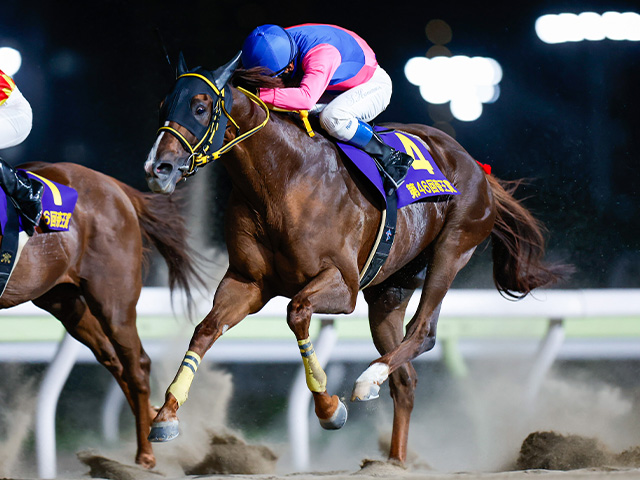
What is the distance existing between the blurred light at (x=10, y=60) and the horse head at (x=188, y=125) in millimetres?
2734

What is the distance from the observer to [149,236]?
4422mm

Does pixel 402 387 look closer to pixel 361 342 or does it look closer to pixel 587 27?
pixel 361 342

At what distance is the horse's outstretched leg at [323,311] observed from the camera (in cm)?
269

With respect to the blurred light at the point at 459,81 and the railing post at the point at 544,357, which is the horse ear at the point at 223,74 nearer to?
the blurred light at the point at 459,81

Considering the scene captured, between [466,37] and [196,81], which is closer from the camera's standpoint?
[196,81]

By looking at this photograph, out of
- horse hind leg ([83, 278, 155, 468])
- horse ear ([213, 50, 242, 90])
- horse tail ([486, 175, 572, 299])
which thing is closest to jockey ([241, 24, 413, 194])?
horse ear ([213, 50, 242, 90])

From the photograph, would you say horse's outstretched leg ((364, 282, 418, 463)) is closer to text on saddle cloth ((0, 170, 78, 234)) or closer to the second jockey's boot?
the second jockey's boot

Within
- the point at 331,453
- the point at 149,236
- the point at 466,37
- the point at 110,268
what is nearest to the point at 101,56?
the point at 149,236

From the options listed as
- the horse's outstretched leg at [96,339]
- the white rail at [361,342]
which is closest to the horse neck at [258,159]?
the horse's outstretched leg at [96,339]

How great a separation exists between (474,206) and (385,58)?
198cm

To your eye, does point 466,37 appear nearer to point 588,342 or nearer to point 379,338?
point 588,342

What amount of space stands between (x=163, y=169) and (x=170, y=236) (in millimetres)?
2021

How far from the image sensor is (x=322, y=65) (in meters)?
2.87

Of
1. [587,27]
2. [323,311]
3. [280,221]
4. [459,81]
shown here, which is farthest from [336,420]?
[587,27]
